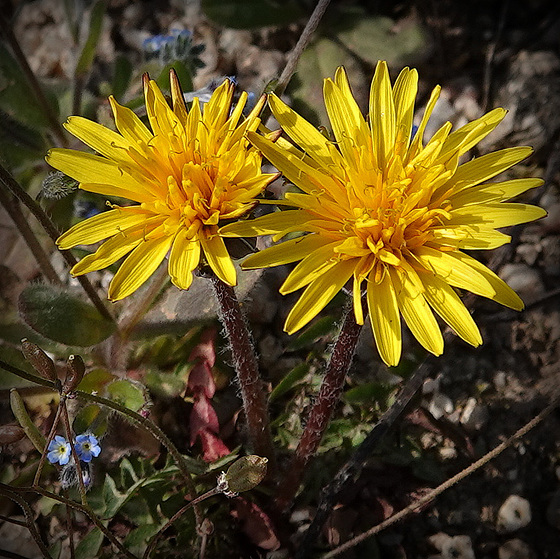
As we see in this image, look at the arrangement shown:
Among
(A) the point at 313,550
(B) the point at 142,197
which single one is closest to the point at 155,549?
(A) the point at 313,550

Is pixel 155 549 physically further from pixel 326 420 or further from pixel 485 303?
pixel 485 303

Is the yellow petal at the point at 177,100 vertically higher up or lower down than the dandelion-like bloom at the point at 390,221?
higher up

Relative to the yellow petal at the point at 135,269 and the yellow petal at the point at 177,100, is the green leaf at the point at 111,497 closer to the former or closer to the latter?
the yellow petal at the point at 135,269

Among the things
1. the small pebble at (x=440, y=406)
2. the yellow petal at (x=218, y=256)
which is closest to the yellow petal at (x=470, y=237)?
the yellow petal at (x=218, y=256)

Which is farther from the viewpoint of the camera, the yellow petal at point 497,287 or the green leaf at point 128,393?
the green leaf at point 128,393

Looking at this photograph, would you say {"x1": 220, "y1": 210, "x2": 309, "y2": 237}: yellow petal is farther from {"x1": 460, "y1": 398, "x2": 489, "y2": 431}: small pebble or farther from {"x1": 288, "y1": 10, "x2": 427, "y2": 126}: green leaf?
{"x1": 288, "y1": 10, "x2": 427, "y2": 126}: green leaf

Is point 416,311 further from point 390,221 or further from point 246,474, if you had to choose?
point 246,474

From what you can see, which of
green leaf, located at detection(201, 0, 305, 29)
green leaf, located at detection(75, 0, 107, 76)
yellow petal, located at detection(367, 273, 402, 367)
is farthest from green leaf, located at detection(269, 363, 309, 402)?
green leaf, located at detection(201, 0, 305, 29)
